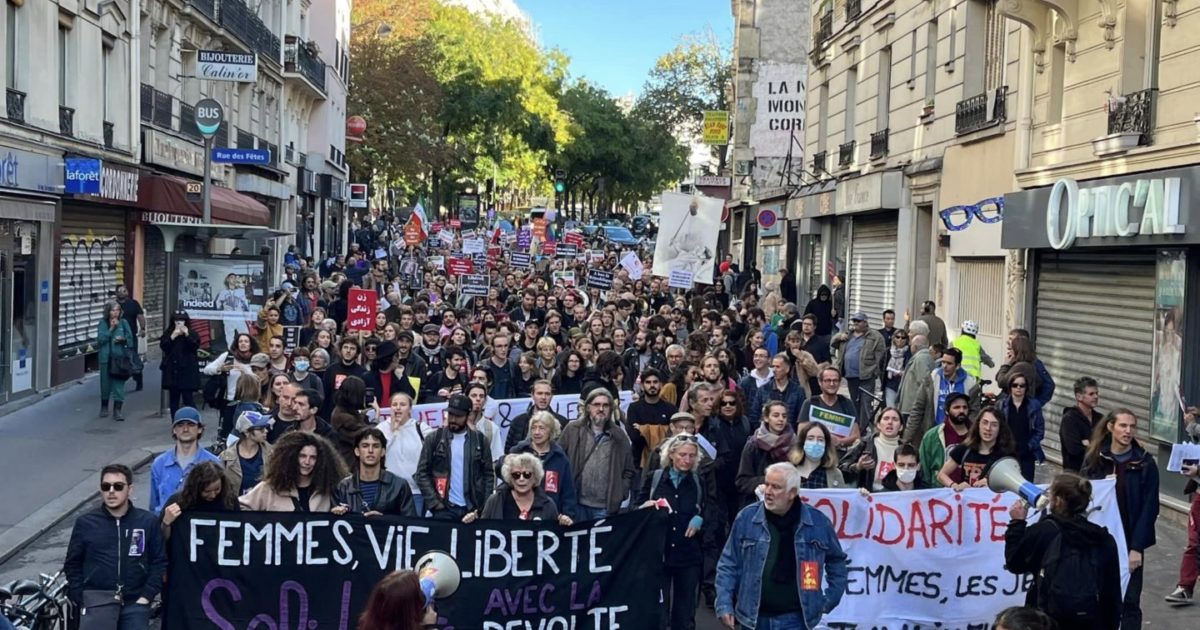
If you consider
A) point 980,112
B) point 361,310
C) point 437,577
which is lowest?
point 437,577

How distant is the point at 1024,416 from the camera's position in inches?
436

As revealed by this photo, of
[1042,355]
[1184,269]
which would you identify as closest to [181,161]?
[1042,355]

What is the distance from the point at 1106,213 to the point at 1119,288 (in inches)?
41.5

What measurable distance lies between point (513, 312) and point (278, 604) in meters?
12.4

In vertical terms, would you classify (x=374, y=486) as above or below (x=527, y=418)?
below

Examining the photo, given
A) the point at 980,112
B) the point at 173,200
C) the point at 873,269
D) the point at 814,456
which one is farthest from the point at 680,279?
the point at 814,456

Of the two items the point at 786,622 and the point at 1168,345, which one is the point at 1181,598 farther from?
the point at 786,622

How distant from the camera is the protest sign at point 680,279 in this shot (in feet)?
79.6

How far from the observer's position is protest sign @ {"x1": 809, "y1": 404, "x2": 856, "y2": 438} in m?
10.4

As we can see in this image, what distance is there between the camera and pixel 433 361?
1514cm

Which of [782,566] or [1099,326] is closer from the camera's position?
[782,566]

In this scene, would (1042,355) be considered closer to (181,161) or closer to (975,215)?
(975,215)

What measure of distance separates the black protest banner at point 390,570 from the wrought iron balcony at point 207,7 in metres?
23.5

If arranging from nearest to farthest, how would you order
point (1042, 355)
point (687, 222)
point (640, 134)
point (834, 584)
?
point (834, 584) < point (1042, 355) < point (687, 222) < point (640, 134)
